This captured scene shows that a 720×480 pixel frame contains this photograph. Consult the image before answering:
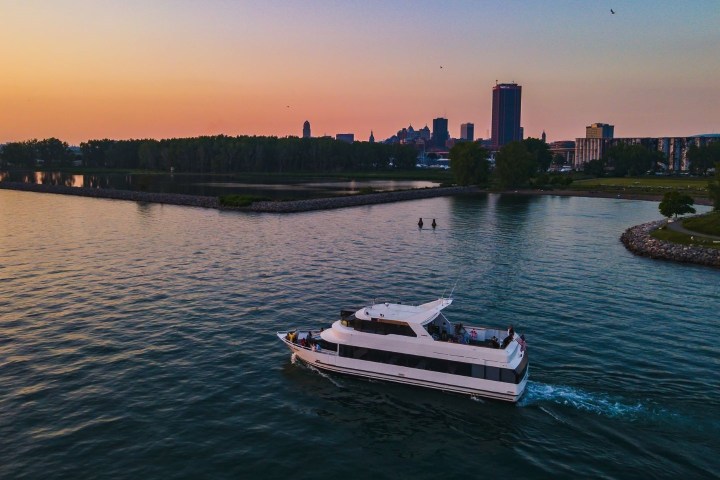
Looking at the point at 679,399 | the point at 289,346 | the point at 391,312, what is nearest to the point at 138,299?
the point at 289,346

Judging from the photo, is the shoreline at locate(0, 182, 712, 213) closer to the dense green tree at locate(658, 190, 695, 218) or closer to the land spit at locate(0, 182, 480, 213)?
the land spit at locate(0, 182, 480, 213)

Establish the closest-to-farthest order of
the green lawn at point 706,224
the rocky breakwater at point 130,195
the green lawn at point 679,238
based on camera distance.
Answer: the green lawn at point 679,238
the green lawn at point 706,224
the rocky breakwater at point 130,195

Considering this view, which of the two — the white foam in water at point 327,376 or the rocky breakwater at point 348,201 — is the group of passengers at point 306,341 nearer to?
the white foam in water at point 327,376

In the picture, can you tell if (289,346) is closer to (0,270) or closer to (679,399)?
(679,399)

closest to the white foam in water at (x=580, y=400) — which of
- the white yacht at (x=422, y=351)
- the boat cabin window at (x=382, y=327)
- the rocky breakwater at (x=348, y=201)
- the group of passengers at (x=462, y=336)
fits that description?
the white yacht at (x=422, y=351)

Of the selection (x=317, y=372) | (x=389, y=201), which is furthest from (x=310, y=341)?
(x=389, y=201)

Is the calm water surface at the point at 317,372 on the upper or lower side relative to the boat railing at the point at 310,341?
lower
